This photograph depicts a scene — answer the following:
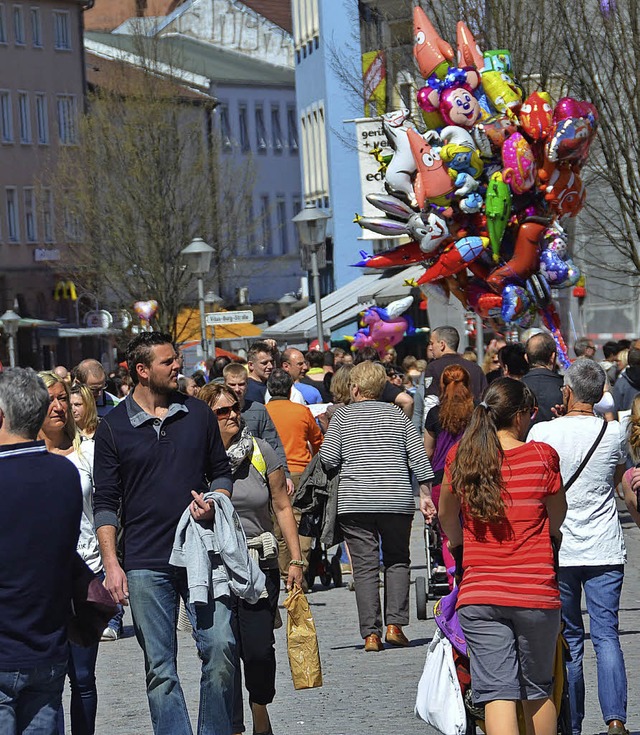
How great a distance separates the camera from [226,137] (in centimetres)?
7719

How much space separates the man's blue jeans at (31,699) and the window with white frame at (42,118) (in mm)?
68392

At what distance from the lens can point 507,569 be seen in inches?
279

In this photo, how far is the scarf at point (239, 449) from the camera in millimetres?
8930

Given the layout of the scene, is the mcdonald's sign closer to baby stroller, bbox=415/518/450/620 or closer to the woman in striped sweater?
baby stroller, bbox=415/518/450/620

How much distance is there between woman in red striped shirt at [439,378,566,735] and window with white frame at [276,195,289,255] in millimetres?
73690

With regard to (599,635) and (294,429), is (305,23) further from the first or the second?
(599,635)

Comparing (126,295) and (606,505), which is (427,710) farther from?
(126,295)

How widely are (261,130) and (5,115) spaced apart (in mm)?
12936

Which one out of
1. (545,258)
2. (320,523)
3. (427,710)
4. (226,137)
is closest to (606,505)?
(427,710)

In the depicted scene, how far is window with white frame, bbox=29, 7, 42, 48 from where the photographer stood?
7281 centimetres

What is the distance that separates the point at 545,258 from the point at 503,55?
256 centimetres

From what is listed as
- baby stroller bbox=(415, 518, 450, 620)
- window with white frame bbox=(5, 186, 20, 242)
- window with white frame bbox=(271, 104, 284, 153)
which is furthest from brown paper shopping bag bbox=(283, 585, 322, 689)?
window with white frame bbox=(271, 104, 284, 153)

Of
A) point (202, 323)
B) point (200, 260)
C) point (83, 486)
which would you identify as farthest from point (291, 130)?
point (83, 486)

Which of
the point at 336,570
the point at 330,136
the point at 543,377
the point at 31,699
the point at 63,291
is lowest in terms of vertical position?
the point at 336,570
